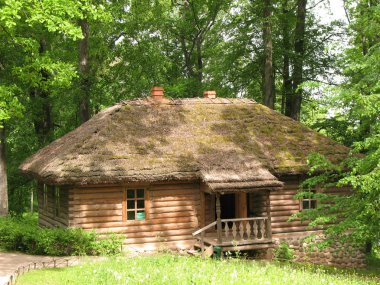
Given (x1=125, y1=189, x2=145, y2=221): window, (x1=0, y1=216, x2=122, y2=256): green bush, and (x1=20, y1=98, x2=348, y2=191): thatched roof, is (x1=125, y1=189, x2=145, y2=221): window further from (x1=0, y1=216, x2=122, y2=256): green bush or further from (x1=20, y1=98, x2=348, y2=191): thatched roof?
→ (x1=20, y1=98, x2=348, y2=191): thatched roof

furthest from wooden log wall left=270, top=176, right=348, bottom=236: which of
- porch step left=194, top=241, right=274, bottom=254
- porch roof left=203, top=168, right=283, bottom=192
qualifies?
porch roof left=203, top=168, right=283, bottom=192

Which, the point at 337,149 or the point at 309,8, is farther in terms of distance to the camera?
the point at 309,8

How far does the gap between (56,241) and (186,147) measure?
6.14 meters

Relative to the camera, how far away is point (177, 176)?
18.4 metres

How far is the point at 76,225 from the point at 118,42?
1651 cm

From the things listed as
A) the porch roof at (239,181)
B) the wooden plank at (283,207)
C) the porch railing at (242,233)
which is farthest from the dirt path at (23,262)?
the wooden plank at (283,207)

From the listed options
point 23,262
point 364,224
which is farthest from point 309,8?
point 23,262

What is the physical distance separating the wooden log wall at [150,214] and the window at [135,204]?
0.23 m

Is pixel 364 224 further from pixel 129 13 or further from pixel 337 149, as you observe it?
pixel 129 13

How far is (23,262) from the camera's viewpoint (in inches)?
628

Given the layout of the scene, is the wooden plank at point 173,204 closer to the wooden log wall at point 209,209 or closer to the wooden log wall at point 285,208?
the wooden log wall at point 209,209

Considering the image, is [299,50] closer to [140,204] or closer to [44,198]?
[140,204]

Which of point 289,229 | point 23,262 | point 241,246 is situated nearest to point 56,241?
point 23,262

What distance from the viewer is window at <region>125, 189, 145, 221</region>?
62.0 feet
